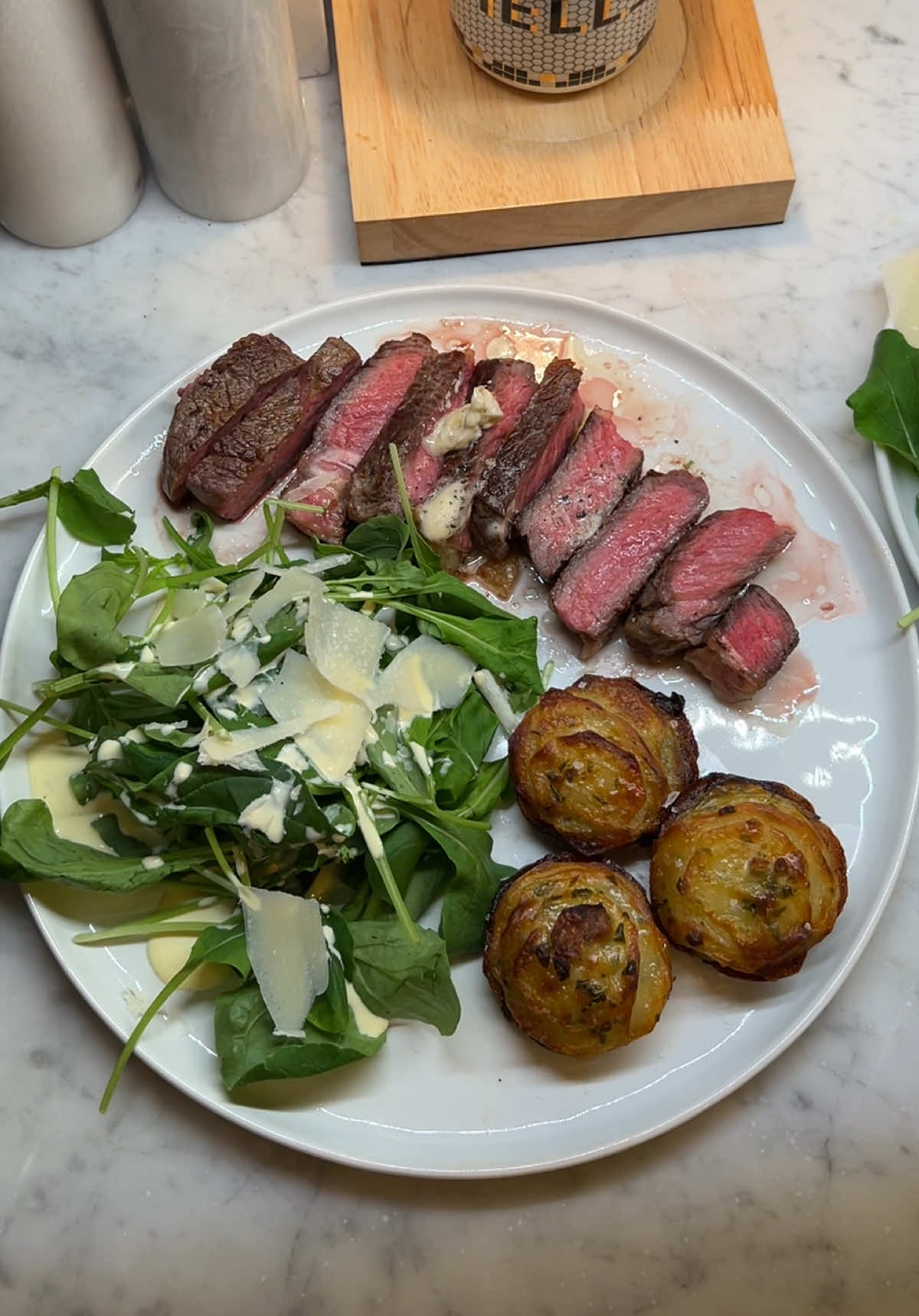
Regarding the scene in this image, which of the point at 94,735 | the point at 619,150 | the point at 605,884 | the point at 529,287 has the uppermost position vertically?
the point at 619,150

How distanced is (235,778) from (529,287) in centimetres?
120

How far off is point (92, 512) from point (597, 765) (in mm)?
975

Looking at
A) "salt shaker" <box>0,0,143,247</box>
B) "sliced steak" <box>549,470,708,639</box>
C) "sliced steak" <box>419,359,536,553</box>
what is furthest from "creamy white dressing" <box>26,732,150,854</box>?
"salt shaker" <box>0,0,143,247</box>

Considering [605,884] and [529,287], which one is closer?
[605,884]

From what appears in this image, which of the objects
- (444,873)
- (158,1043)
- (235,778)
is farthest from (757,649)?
(158,1043)

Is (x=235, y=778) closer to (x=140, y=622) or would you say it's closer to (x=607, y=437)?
(x=140, y=622)

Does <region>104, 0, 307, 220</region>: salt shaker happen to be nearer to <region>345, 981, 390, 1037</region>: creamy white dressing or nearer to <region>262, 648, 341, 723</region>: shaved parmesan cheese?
<region>262, 648, 341, 723</region>: shaved parmesan cheese

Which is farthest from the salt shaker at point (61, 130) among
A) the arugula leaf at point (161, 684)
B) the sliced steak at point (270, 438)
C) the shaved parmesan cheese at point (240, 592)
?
the arugula leaf at point (161, 684)

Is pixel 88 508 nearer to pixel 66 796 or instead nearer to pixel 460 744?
pixel 66 796

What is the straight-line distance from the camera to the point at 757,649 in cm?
198

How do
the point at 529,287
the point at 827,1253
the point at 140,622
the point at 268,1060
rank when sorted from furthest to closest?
the point at 529,287, the point at 140,622, the point at 827,1253, the point at 268,1060

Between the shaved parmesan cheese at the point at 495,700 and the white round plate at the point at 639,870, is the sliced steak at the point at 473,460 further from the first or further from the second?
the shaved parmesan cheese at the point at 495,700

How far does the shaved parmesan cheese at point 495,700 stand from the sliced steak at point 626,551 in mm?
194

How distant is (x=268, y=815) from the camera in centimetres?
175
